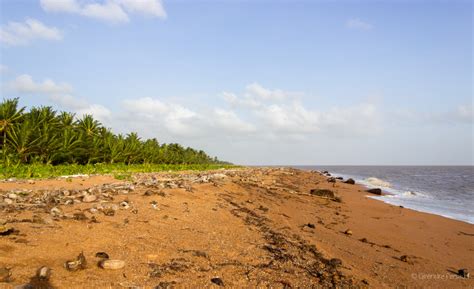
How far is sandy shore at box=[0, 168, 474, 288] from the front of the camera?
11.8 feet

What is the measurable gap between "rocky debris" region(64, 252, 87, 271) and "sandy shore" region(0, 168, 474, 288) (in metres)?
0.03

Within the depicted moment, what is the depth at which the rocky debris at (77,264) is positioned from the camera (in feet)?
11.2

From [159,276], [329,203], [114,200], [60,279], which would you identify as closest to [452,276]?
[159,276]

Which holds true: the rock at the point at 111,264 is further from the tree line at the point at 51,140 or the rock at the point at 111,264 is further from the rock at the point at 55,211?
the tree line at the point at 51,140

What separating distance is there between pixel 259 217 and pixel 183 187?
2.48 m

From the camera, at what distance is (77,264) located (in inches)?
136

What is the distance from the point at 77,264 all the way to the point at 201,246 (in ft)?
5.91

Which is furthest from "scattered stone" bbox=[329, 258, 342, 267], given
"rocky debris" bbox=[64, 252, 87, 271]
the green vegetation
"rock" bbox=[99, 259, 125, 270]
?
the green vegetation

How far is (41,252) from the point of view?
3.70 meters

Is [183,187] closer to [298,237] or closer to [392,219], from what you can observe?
[298,237]

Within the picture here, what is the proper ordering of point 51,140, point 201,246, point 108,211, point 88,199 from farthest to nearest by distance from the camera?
point 51,140
point 88,199
point 108,211
point 201,246

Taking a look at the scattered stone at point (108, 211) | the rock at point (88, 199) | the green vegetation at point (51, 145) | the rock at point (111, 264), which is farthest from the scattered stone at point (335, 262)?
the green vegetation at point (51, 145)

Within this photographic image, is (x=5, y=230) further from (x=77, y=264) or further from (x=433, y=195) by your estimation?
(x=433, y=195)

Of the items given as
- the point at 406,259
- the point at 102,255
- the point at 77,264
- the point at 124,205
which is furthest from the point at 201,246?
the point at 406,259
